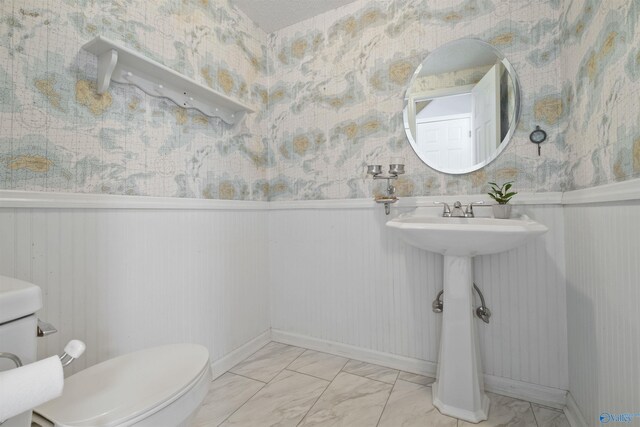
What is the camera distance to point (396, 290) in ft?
5.31

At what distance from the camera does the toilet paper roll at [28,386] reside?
348 mm

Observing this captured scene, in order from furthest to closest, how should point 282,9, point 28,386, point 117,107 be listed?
point 282,9, point 117,107, point 28,386

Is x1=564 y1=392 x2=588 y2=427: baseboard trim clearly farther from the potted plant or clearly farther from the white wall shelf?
the white wall shelf

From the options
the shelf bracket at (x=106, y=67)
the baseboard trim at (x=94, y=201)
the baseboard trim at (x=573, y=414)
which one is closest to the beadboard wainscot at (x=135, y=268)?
the baseboard trim at (x=94, y=201)

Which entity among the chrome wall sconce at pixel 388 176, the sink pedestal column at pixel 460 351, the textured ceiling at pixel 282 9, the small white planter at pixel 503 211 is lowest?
the sink pedestal column at pixel 460 351

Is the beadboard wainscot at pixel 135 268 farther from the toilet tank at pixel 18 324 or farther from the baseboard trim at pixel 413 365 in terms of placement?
the toilet tank at pixel 18 324

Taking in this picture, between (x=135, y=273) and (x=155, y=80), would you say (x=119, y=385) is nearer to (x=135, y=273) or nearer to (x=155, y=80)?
(x=135, y=273)

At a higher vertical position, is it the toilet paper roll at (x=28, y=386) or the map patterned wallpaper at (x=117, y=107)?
the map patterned wallpaper at (x=117, y=107)

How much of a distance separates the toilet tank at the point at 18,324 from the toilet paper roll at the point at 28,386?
10 centimetres

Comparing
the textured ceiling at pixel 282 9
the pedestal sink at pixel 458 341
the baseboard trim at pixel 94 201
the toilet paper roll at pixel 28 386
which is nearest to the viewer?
the toilet paper roll at pixel 28 386

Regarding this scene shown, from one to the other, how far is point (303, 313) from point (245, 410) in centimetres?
69

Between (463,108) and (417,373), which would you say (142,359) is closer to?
(417,373)

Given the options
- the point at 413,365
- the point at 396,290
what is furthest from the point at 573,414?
the point at 396,290

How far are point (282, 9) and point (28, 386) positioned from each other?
7.04ft
